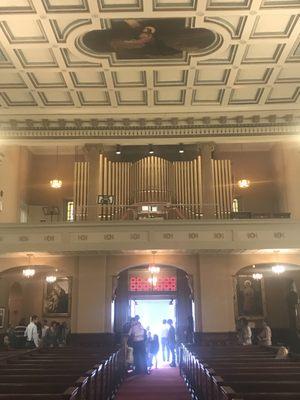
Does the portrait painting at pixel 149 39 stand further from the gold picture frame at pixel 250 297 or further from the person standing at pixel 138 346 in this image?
the gold picture frame at pixel 250 297

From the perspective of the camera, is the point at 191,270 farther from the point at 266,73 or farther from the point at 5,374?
the point at 5,374

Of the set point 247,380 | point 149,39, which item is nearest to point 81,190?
point 149,39

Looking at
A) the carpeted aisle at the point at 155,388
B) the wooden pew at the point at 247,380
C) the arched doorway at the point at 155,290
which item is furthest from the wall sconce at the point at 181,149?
the wooden pew at the point at 247,380

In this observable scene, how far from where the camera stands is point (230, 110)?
12.3m

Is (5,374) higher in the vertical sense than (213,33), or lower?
lower

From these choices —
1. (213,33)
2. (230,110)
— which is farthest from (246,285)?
(213,33)

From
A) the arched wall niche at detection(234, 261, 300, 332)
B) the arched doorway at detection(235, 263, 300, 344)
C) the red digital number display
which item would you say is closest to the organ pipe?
the red digital number display

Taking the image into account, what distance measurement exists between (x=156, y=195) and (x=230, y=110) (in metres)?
3.88

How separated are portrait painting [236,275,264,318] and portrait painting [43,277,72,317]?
21.6 ft

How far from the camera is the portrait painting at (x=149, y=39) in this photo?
8.77m

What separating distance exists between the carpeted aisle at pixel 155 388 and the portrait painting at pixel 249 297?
5827 mm

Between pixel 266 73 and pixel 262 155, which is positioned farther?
pixel 262 155

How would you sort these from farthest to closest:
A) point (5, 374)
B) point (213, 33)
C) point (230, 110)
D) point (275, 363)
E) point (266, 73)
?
point (230, 110)
point (266, 73)
point (213, 33)
point (275, 363)
point (5, 374)

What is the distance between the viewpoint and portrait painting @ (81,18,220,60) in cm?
877
